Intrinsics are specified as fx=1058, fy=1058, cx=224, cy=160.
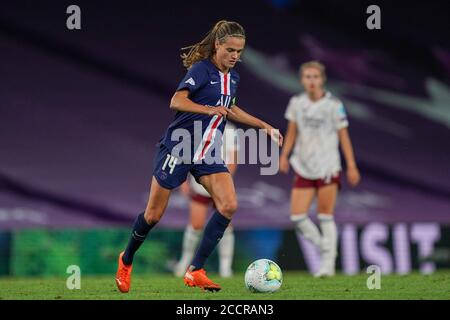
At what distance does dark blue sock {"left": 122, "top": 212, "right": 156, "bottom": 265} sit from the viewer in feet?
26.9

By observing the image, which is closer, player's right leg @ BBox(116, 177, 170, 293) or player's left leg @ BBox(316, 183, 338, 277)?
player's right leg @ BBox(116, 177, 170, 293)

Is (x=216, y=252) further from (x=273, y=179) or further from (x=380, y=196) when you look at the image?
(x=380, y=196)

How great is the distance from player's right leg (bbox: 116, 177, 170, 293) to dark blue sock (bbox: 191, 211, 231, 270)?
39 cm

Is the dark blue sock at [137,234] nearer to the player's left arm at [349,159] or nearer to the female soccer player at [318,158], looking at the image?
the female soccer player at [318,158]

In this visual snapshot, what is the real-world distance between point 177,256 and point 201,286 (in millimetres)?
5665

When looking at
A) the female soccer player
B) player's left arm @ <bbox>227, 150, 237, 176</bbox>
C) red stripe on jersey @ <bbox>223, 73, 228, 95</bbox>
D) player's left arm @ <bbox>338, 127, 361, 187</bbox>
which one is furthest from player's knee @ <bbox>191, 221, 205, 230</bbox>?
red stripe on jersey @ <bbox>223, 73, 228, 95</bbox>

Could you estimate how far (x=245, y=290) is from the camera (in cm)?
843

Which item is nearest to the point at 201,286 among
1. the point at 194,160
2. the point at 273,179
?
the point at 194,160

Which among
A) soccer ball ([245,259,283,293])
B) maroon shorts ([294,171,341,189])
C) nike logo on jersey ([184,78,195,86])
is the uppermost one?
maroon shorts ([294,171,341,189])

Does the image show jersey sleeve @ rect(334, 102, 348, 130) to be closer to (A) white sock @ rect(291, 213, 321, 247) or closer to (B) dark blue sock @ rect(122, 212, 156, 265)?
(A) white sock @ rect(291, 213, 321, 247)

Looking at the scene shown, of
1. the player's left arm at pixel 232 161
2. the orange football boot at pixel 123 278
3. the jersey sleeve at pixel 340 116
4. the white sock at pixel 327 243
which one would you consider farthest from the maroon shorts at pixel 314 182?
the orange football boot at pixel 123 278

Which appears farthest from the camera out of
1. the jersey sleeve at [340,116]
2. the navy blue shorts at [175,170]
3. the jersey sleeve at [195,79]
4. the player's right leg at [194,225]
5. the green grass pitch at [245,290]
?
the player's right leg at [194,225]

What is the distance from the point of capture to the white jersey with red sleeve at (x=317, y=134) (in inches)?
435

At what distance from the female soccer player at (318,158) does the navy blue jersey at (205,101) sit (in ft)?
9.94
